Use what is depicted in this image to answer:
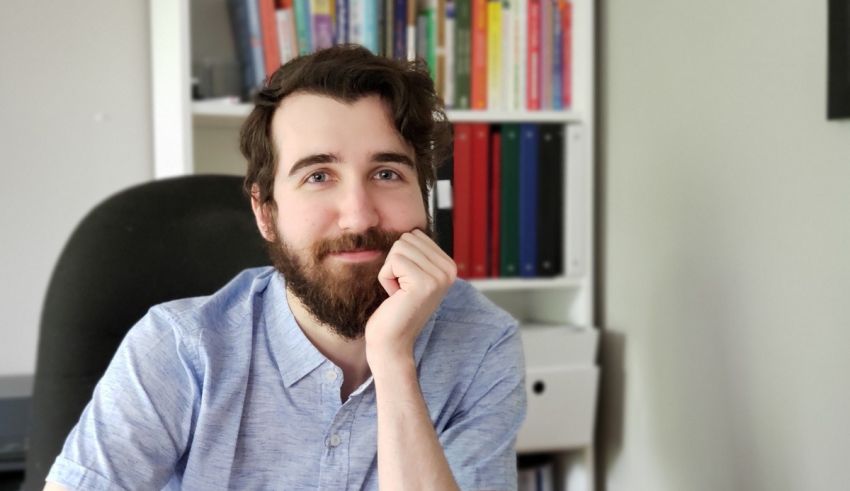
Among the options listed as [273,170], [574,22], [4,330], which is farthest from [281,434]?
[574,22]

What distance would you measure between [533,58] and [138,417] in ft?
3.98

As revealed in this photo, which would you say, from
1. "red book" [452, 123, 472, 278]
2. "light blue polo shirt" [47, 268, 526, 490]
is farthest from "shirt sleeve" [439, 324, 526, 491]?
"red book" [452, 123, 472, 278]

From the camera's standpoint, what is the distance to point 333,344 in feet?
3.97

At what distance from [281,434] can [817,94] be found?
34.8 inches

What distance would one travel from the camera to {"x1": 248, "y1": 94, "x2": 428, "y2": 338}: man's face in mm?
1126

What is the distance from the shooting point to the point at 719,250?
1655mm

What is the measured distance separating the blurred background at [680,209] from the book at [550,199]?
0.10 metres

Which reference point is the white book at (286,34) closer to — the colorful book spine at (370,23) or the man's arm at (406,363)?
the colorful book spine at (370,23)

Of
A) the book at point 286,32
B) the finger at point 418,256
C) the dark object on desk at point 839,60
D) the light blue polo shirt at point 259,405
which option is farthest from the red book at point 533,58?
the finger at point 418,256

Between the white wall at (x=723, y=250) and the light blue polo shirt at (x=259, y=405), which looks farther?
the white wall at (x=723, y=250)

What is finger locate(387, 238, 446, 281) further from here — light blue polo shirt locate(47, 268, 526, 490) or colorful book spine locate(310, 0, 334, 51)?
colorful book spine locate(310, 0, 334, 51)

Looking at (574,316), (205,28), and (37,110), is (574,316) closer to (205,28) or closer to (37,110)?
(205,28)

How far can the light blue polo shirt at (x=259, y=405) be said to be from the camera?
106cm

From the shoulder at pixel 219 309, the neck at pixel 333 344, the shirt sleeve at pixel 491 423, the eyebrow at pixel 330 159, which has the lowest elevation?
the shirt sleeve at pixel 491 423
